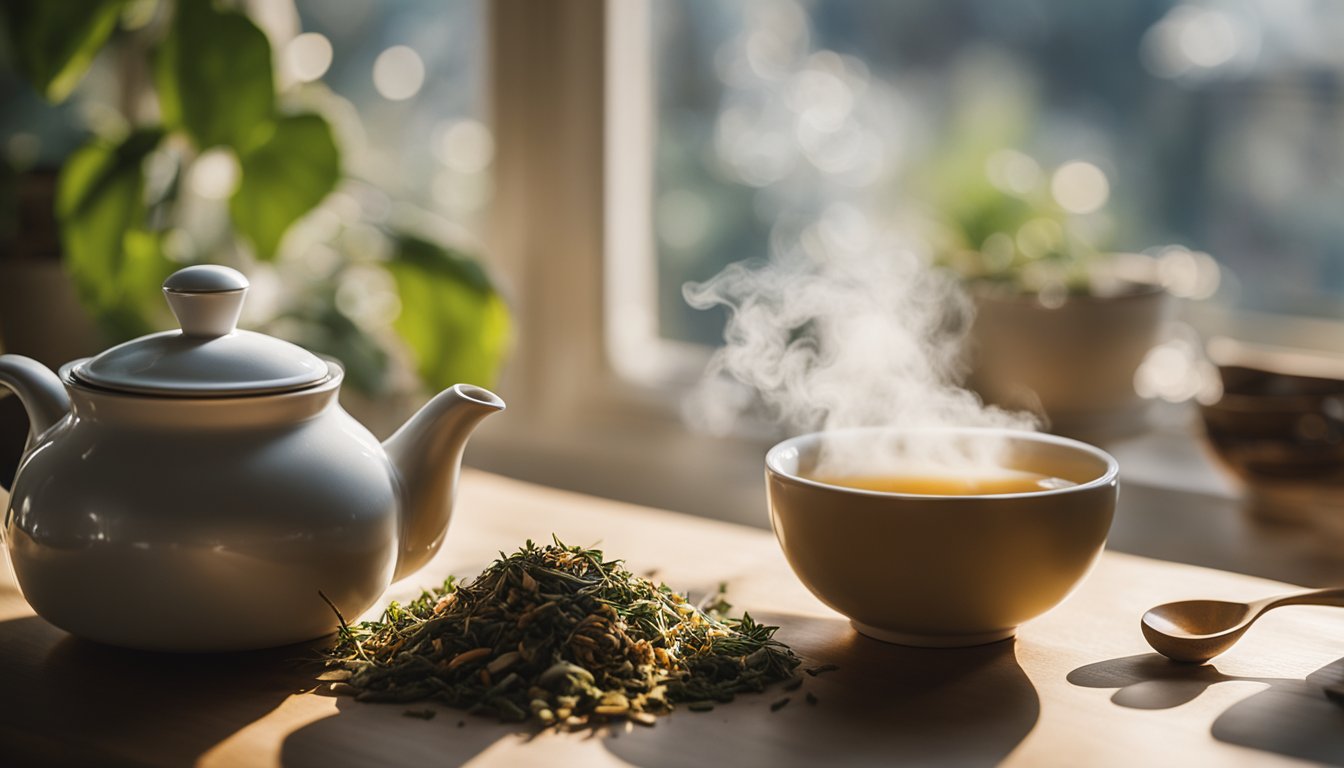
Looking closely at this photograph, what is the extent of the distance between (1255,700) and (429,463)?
0.56 m

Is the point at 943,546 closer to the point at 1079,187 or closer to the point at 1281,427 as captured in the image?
the point at 1281,427

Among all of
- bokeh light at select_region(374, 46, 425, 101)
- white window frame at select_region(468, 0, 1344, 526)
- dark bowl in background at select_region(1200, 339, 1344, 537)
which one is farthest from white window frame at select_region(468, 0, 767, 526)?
dark bowl in background at select_region(1200, 339, 1344, 537)

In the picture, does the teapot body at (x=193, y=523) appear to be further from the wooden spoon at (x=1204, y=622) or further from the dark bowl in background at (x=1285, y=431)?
the dark bowl in background at (x=1285, y=431)

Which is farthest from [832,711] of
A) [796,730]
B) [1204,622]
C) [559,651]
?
[1204,622]

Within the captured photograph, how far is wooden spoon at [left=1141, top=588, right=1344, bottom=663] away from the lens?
2.92 feet

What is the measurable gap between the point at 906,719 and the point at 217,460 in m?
0.45

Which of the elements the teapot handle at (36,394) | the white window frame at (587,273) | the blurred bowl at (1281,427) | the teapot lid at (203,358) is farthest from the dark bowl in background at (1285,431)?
the teapot handle at (36,394)

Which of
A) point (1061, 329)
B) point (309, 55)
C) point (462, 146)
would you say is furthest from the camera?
point (309, 55)

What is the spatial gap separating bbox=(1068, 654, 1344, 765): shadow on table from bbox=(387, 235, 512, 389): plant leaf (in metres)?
1.05

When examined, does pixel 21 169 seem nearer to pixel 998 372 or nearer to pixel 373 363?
pixel 373 363

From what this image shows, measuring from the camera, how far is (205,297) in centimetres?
87

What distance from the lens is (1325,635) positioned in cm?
96

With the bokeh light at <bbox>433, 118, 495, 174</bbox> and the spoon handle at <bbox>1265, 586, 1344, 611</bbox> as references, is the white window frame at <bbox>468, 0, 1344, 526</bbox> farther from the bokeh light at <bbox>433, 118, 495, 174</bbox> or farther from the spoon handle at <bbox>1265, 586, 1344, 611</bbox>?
the spoon handle at <bbox>1265, 586, 1344, 611</bbox>

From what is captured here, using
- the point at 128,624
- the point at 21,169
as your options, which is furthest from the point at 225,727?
the point at 21,169
